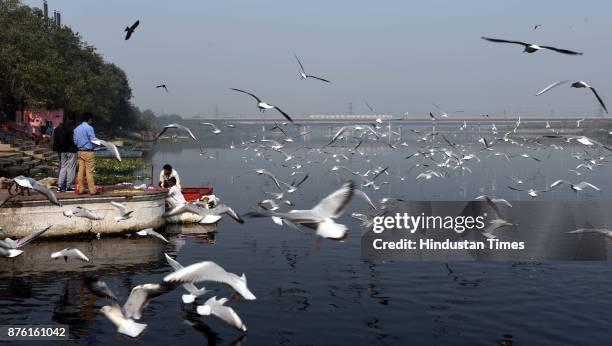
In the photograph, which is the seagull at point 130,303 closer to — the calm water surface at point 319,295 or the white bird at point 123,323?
the white bird at point 123,323

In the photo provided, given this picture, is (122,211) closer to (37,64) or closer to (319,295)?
(319,295)

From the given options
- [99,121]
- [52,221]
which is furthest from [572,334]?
[99,121]

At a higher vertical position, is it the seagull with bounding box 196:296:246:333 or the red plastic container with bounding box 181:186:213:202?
the red plastic container with bounding box 181:186:213:202

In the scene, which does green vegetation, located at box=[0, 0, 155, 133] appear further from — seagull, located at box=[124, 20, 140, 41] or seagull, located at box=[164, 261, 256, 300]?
seagull, located at box=[164, 261, 256, 300]

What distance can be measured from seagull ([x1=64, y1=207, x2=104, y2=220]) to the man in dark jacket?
204 centimetres

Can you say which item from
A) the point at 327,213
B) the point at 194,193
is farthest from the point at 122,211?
the point at 327,213

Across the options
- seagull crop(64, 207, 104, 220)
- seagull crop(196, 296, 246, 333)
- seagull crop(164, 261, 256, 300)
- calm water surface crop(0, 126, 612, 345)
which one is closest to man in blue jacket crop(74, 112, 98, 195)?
seagull crop(64, 207, 104, 220)

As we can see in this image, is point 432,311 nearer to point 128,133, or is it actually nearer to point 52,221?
point 52,221

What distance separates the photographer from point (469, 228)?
23453mm

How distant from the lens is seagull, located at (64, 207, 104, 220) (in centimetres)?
1915

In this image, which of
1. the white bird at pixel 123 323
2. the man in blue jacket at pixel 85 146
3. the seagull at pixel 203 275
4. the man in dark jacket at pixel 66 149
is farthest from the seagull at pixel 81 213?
the seagull at pixel 203 275

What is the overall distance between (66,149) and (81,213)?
3.29 m

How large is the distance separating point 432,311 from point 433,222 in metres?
11.1

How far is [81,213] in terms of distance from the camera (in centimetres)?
1911
